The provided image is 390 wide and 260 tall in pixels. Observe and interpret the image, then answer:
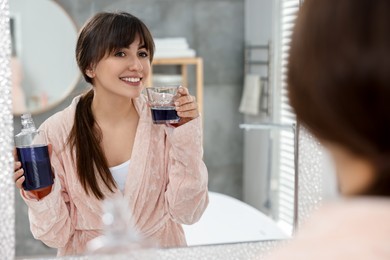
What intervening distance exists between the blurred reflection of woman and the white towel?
34 cm

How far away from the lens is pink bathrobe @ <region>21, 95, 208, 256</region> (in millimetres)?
679

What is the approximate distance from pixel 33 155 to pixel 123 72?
16 centimetres

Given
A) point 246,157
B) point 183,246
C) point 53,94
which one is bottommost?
point 183,246

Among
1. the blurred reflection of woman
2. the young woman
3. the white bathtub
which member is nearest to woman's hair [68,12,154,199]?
the young woman

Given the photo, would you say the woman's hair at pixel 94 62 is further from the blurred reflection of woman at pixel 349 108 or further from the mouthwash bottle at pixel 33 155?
the blurred reflection of woman at pixel 349 108

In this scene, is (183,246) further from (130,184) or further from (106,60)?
(106,60)

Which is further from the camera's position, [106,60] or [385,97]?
[106,60]

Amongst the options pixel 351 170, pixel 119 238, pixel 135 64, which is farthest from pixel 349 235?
pixel 135 64

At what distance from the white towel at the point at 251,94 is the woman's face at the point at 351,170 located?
33 cm

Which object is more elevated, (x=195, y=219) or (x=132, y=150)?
(x=132, y=150)

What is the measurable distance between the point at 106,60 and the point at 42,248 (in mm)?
258

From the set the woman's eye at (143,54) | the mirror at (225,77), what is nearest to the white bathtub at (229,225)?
the mirror at (225,77)

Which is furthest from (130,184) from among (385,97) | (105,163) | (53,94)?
(385,97)

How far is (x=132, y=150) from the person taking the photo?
0.69 meters
